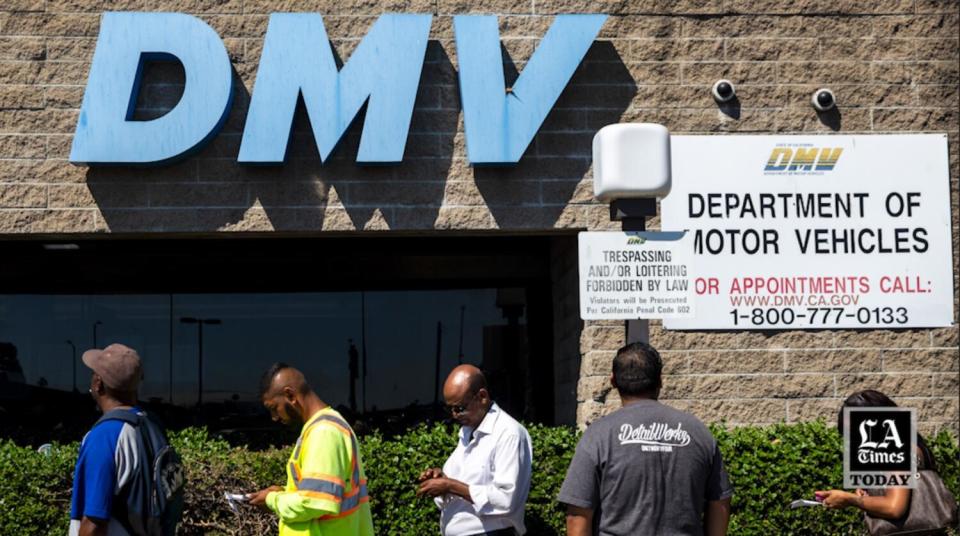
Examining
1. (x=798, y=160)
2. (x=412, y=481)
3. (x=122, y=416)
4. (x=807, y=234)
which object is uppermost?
(x=798, y=160)

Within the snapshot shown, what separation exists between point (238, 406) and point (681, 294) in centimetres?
656

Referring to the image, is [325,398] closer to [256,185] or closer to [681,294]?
[256,185]

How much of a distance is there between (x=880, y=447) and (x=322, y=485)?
2496 millimetres

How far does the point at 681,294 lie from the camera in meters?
5.89

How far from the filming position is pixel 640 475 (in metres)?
4.96

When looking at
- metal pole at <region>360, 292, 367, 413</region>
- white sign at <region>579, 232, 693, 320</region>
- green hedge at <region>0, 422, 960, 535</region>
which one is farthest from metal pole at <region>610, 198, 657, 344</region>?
metal pole at <region>360, 292, 367, 413</region>

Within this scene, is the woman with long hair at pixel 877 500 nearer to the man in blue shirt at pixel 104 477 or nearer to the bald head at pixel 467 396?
the bald head at pixel 467 396

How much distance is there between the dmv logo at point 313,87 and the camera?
902cm

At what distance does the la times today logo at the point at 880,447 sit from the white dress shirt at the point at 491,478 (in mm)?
1697

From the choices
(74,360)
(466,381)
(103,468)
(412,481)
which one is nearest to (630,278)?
(466,381)

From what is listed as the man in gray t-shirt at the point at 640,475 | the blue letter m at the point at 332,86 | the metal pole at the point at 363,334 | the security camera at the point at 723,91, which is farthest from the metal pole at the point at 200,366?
the man in gray t-shirt at the point at 640,475

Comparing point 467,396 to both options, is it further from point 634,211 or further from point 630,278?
point 634,211

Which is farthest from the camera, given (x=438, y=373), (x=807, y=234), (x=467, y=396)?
(x=438, y=373)

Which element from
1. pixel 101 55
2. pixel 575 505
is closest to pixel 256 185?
pixel 101 55
